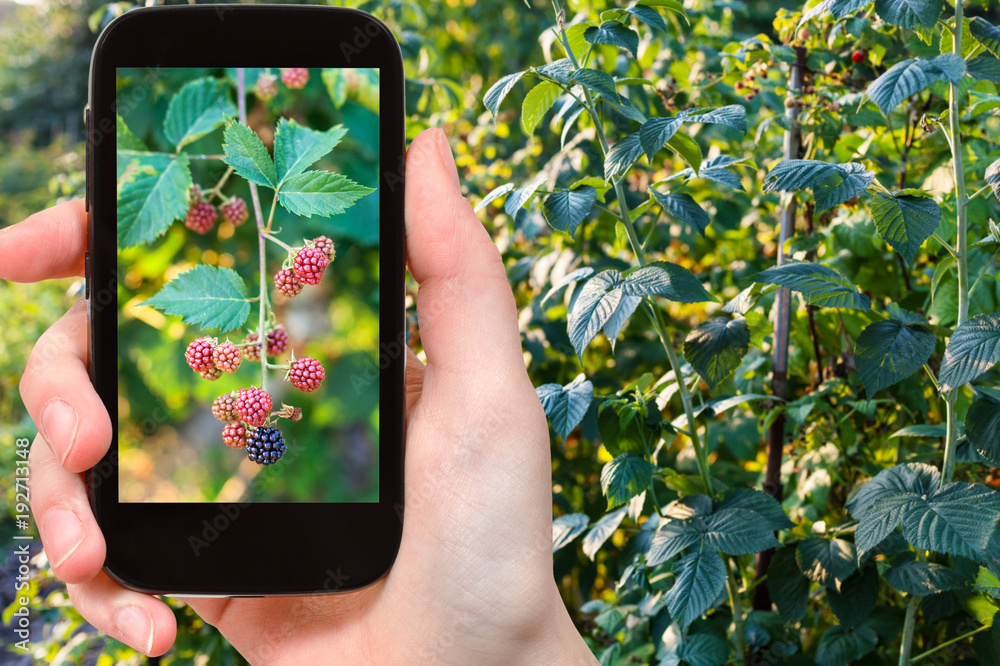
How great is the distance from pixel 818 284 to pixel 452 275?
43 cm

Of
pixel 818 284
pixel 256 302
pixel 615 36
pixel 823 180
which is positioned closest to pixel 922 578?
pixel 818 284

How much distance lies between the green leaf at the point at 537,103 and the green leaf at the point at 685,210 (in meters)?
0.18

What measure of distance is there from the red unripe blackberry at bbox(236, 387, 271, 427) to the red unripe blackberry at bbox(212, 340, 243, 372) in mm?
33

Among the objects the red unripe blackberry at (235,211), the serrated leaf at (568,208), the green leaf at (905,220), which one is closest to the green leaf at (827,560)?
the green leaf at (905,220)

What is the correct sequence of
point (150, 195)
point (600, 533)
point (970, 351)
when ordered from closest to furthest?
point (970, 351), point (150, 195), point (600, 533)

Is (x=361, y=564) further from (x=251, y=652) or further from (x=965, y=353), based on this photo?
(x=965, y=353)

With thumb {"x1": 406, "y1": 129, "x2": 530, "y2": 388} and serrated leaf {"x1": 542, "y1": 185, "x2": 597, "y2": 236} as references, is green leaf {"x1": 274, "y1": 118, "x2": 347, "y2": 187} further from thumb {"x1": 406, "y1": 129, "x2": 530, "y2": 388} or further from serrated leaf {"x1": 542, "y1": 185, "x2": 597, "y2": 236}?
serrated leaf {"x1": 542, "y1": 185, "x2": 597, "y2": 236}

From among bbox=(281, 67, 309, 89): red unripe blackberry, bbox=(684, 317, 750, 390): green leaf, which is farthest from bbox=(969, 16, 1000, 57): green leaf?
bbox=(281, 67, 309, 89): red unripe blackberry

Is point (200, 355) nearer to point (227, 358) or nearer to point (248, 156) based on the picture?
point (227, 358)

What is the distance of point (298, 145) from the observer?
842mm

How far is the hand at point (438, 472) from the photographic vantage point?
80 cm

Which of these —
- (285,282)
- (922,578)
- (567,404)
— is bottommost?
(922,578)

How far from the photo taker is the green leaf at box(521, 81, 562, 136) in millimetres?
894

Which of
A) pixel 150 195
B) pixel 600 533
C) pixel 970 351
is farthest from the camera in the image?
pixel 600 533
